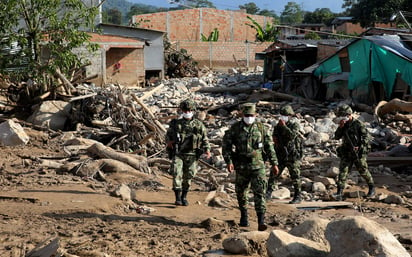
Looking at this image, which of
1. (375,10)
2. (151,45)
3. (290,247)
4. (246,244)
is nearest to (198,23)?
(375,10)

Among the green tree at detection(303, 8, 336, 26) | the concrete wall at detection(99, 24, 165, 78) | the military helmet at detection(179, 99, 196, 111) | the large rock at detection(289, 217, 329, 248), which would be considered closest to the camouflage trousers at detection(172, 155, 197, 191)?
the military helmet at detection(179, 99, 196, 111)

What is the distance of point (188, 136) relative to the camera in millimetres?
7957

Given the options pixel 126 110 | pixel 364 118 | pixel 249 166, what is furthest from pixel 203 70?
pixel 249 166

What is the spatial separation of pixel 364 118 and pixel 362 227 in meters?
12.4

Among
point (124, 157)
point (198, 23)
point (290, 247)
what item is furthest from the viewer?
point (198, 23)

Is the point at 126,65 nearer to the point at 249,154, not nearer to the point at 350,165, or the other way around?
the point at 350,165

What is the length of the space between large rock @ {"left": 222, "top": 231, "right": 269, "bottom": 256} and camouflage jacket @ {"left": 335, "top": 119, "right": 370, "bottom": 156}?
11.6ft

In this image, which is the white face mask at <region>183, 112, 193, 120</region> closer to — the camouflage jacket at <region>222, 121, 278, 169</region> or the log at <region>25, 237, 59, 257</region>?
the camouflage jacket at <region>222, 121, 278, 169</region>

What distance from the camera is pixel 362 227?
473cm

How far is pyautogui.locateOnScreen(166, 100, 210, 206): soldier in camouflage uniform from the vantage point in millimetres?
7949

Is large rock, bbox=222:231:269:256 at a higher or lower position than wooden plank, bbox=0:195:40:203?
higher

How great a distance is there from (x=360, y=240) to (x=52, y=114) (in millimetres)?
11278

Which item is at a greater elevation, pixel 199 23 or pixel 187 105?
pixel 199 23

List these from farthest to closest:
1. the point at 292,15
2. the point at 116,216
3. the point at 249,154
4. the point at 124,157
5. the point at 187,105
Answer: the point at 292,15
the point at 124,157
the point at 187,105
the point at 116,216
the point at 249,154
